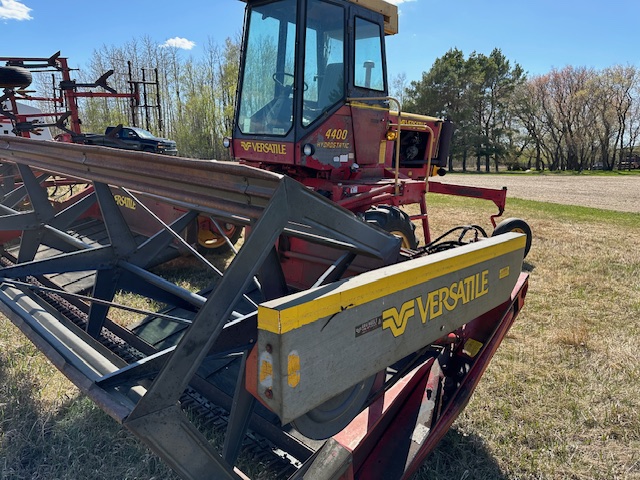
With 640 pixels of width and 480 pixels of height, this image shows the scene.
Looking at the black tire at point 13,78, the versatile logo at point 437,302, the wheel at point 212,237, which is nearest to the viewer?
the versatile logo at point 437,302

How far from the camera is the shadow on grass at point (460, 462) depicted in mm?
2148

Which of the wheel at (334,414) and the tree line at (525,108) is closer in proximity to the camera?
the wheel at (334,414)

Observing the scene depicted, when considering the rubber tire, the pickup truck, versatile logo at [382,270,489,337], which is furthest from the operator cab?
the pickup truck

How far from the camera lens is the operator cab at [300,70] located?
3926mm

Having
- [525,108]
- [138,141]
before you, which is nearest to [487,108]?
[525,108]

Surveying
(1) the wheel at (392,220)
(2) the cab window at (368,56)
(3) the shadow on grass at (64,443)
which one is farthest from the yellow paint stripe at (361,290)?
(2) the cab window at (368,56)

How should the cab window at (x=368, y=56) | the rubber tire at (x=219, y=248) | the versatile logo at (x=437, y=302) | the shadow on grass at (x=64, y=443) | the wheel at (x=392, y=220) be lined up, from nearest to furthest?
1. the versatile logo at (x=437, y=302)
2. the shadow on grass at (x=64, y=443)
3. the wheel at (x=392, y=220)
4. the cab window at (x=368, y=56)
5. the rubber tire at (x=219, y=248)

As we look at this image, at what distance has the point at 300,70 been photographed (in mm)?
3869

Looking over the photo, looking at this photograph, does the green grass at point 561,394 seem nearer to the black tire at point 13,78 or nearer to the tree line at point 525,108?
the black tire at point 13,78

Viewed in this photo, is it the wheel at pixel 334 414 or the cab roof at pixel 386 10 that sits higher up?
the cab roof at pixel 386 10

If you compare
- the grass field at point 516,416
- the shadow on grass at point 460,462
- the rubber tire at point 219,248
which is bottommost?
the shadow on grass at point 460,462

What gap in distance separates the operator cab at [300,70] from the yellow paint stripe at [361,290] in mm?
2509

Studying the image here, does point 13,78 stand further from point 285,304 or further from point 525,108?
point 525,108

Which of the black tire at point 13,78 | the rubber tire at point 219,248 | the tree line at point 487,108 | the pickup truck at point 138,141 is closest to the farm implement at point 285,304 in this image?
the rubber tire at point 219,248
